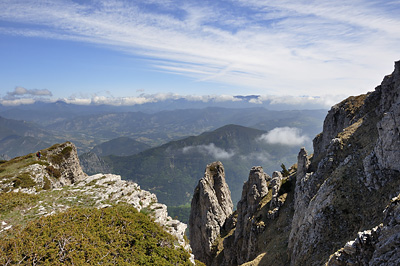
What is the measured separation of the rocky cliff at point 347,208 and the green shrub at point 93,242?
16000 mm

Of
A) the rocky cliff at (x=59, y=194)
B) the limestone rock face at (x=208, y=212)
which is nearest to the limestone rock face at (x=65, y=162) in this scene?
the rocky cliff at (x=59, y=194)

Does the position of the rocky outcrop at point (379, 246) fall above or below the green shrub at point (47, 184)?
above

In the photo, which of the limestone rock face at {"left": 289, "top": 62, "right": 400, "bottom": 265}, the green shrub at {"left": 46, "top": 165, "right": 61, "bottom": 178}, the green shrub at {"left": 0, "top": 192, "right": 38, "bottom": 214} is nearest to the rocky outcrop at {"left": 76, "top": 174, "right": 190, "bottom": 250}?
the green shrub at {"left": 0, "top": 192, "right": 38, "bottom": 214}

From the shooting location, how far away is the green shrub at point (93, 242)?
56.5 feet

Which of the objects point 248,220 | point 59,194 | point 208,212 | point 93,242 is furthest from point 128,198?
point 208,212

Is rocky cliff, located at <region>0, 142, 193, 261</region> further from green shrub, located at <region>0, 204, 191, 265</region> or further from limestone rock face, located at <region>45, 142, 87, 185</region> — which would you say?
green shrub, located at <region>0, 204, 191, 265</region>

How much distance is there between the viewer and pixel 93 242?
1961cm

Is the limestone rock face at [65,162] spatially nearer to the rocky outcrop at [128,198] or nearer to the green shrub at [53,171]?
the green shrub at [53,171]

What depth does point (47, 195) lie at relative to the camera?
32.7 metres

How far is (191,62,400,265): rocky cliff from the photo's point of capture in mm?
14797

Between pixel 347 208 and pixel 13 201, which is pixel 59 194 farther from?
pixel 347 208

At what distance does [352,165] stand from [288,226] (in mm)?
18292

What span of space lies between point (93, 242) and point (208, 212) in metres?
44.9

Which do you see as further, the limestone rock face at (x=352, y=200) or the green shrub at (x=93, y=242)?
the limestone rock face at (x=352, y=200)
